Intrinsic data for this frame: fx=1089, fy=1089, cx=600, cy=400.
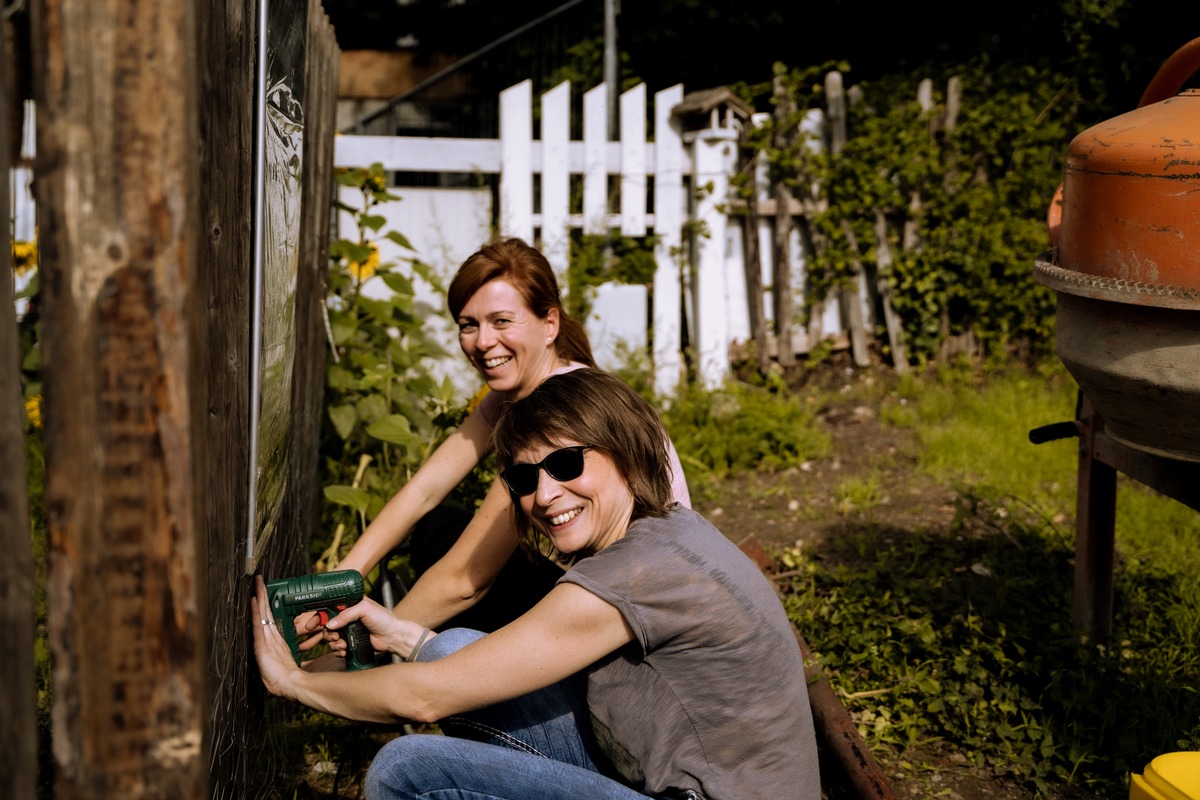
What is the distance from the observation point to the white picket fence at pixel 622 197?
5.55m

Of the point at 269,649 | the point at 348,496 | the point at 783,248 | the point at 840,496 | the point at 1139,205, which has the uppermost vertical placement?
the point at 783,248

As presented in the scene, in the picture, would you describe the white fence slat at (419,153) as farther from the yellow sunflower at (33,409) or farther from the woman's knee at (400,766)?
the woman's knee at (400,766)

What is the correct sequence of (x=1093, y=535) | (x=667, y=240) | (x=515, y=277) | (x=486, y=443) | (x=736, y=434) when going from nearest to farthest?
(x=515, y=277) → (x=486, y=443) → (x=1093, y=535) → (x=736, y=434) → (x=667, y=240)

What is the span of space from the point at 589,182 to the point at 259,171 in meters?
3.99

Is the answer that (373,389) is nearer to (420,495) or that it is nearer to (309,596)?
(420,495)

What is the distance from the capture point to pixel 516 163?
562 centimetres

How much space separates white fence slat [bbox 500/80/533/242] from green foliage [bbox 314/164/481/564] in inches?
42.6

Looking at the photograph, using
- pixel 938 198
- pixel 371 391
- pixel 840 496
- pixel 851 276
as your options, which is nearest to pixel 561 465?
pixel 371 391

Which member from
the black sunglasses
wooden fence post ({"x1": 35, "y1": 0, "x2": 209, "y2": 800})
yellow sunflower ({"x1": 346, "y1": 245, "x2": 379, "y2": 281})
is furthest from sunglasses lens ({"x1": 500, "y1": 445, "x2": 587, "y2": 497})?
yellow sunflower ({"x1": 346, "y1": 245, "x2": 379, "y2": 281})

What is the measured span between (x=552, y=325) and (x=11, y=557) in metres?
2.03

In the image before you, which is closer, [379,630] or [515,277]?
→ [379,630]

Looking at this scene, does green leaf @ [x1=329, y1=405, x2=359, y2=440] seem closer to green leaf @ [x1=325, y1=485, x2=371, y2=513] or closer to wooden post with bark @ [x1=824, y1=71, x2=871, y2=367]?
green leaf @ [x1=325, y1=485, x2=371, y2=513]

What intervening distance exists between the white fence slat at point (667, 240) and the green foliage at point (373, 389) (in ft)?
5.74

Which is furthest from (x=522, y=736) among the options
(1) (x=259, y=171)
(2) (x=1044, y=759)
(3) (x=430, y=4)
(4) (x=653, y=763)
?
(3) (x=430, y=4)
